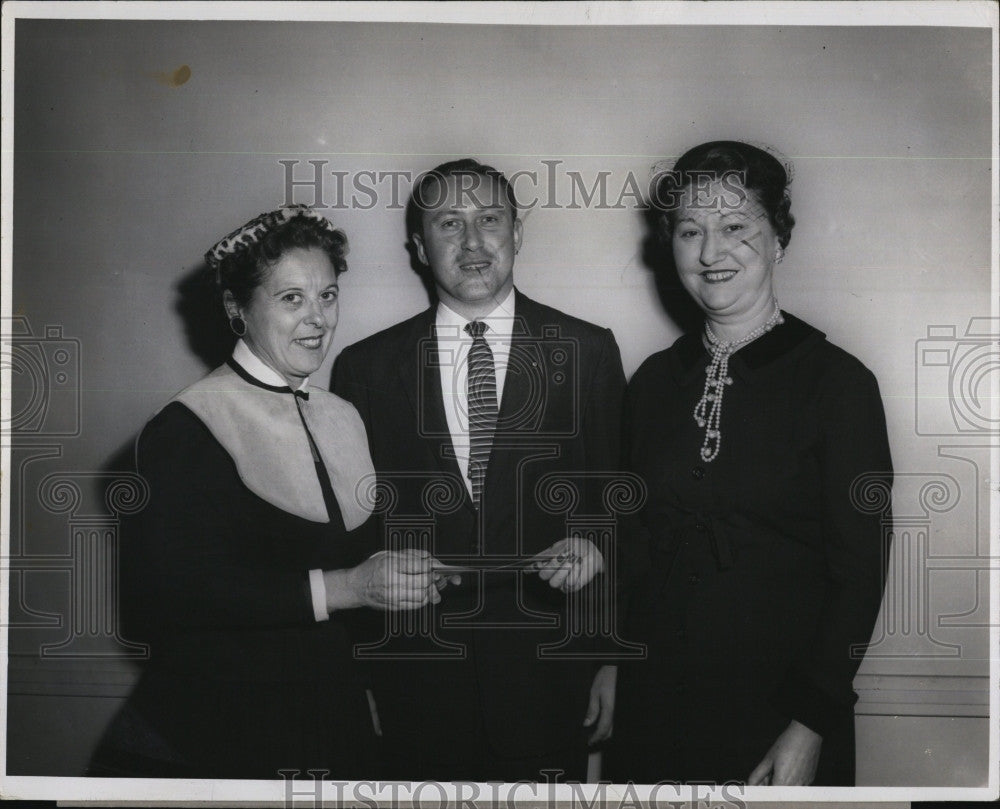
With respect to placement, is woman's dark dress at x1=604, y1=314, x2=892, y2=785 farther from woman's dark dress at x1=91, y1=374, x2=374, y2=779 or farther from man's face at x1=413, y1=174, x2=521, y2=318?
woman's dark dress at x1=91, y1=374, x2=374, y2=779

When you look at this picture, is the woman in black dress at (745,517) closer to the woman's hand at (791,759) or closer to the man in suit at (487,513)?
the woman's hand at (791,759)

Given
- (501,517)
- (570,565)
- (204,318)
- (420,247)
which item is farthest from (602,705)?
Result: (204,318)

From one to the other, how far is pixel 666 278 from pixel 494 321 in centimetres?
35

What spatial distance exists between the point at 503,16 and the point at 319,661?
4.35ft

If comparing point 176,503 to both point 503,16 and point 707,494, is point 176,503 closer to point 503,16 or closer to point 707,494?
point 707,494

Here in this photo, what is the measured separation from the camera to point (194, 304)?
181 centimetres

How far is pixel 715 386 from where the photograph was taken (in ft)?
5.62

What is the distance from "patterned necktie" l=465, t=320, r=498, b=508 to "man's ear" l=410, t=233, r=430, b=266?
16 cm

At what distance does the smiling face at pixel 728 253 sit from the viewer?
5.64 feet

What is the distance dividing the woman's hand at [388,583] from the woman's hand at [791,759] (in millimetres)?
697

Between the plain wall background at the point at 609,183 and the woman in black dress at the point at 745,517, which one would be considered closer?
the woman in black dress at the point at 745,517

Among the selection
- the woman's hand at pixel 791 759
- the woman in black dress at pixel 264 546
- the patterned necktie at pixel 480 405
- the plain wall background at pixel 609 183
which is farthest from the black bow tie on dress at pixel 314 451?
the woman's hand at pixel 791 759

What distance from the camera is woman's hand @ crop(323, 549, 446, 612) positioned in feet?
5.66

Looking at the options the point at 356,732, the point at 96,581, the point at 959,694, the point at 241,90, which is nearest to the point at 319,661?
the point at 356,732
